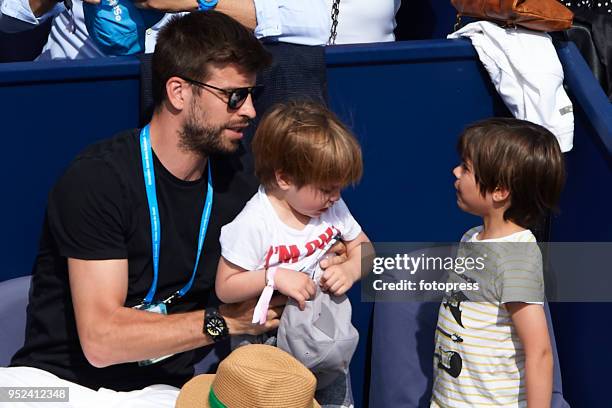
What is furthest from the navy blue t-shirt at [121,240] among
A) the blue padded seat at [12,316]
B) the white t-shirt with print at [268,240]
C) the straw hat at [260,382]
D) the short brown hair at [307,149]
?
the straw hat at [260,382]

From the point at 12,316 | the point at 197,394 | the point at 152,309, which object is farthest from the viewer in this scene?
the point at 12,316

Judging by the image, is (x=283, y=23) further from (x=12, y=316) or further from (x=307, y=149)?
(x=12, y=316)

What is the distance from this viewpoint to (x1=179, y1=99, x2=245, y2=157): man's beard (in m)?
2.67

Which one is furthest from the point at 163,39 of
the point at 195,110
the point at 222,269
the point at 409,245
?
the point at 409,245

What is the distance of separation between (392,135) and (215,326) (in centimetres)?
99

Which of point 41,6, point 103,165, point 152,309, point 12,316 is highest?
point 41,6

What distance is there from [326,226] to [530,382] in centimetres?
72

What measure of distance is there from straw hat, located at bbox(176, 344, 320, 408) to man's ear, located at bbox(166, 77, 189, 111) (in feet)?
2.59

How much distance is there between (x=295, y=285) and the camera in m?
2.47

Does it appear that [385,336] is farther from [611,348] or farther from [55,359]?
[55,359]

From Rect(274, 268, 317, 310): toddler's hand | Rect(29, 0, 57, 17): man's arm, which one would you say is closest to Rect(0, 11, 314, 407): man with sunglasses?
Rect(274, 268, 317, 310): toddler's hand

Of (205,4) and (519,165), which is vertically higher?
(205,4)

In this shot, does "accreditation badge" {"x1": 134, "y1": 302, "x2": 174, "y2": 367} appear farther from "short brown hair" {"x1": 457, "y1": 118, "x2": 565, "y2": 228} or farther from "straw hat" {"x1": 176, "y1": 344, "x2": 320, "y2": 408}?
"short brown hair" {"x1": 457, "y1": 118, "x2": 565, "y2": 228}

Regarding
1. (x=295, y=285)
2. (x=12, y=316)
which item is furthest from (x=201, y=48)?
(x=12, y=316)
